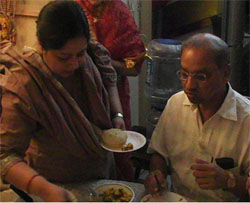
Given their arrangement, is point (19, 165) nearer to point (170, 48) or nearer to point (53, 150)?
point (53, 150)

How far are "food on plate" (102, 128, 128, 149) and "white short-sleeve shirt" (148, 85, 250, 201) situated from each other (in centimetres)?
15

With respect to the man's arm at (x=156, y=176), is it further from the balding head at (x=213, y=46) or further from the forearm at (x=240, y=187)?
the balding head at (x=213, y=46)

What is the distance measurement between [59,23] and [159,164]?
0.67 metres

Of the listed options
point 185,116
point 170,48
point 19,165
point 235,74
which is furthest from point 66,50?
point 235,74

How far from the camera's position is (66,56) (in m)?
1.13

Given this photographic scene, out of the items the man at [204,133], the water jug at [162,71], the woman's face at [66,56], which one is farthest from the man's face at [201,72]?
the water jug at [162,71]

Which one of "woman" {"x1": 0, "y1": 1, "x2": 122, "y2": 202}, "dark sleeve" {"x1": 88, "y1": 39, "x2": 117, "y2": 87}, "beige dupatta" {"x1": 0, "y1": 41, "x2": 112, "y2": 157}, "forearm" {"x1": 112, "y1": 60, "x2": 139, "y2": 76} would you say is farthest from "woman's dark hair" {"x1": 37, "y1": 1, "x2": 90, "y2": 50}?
"forearm" {"x1": 112, "y1": 60, "x2": 139, "y2": 76}

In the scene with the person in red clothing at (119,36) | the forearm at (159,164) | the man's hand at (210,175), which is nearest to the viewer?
the man's hand at (210,175)

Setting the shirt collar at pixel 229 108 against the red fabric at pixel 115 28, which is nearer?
the shirt collar at pixel 229 108

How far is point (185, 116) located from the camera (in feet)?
4.62

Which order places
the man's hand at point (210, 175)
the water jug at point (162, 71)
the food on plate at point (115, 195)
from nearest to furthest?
the man's hand at point (210, 175) < the food on plate at point (115, 195) < the water jug at point (162, 71)

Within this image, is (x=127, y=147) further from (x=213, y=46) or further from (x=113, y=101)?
(x=213, y=46)

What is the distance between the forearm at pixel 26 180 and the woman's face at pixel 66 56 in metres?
0.32

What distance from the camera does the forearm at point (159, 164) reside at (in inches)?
55.3
